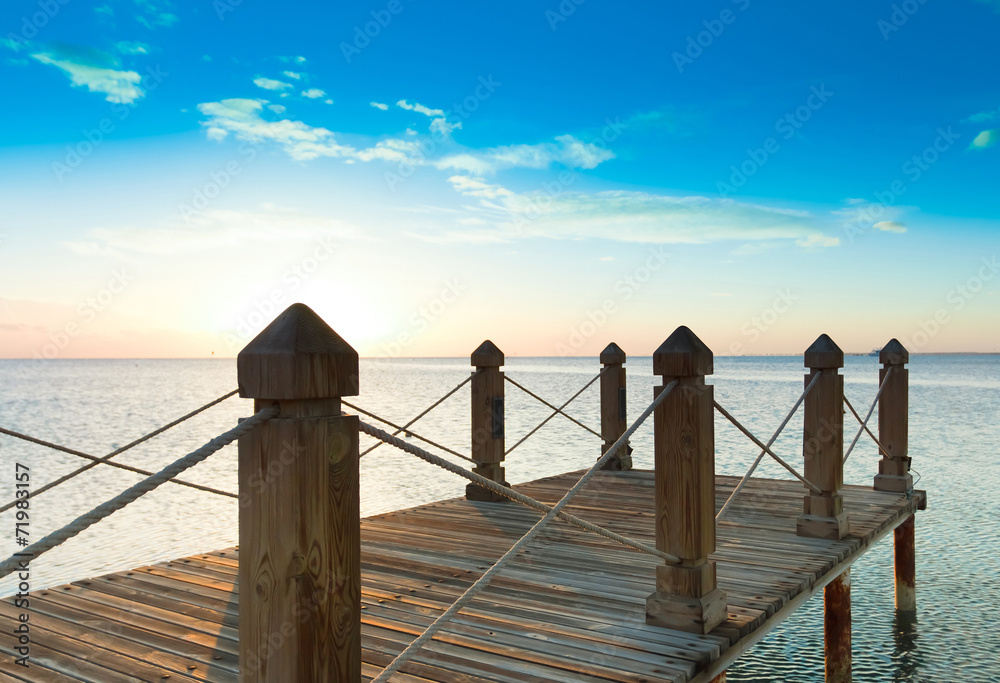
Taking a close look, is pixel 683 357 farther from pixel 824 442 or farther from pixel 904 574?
pixel 904 574

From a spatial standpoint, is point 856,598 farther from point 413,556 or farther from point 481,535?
point 413,556

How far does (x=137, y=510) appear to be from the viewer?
1458cm

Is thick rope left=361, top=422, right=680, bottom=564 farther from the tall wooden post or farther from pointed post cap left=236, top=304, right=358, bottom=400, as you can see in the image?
the tall wooden post

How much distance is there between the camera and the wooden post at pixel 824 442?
238 inches

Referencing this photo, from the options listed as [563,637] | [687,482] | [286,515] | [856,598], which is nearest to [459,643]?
[563,637]

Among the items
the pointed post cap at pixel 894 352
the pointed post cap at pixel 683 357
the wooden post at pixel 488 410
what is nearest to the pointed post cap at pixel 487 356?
the wooden post at pixel 488 410

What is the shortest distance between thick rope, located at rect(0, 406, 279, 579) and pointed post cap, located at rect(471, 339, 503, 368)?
5.63 meters

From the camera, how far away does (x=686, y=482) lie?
155 inches

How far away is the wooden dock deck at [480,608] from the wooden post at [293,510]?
1641 millimetres

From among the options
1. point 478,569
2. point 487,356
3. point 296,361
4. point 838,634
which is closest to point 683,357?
point 478,569

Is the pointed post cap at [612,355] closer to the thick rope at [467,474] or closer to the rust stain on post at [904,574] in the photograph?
the rust stain on post at [904,574]

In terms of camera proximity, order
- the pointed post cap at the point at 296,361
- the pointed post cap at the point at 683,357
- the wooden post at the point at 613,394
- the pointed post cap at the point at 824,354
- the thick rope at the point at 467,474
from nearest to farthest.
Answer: the pointed post cap at the point at 296,361, the thick rope at the point at 467,474, the pointed post cap at the point at 683,357, the pointed post cap at the point at 824,354, the wooden post at the point at 613,394

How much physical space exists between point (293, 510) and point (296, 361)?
402mm

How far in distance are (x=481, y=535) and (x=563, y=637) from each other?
8.14ft
